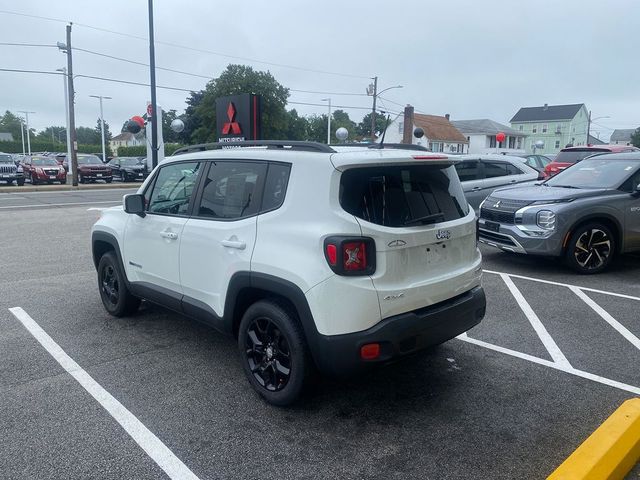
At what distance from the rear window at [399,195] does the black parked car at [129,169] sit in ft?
100

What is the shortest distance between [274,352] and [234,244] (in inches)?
31.4

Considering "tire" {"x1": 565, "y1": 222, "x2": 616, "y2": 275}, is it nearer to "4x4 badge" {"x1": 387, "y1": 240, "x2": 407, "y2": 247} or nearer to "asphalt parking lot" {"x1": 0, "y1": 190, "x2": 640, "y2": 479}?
"asphalt parking lot" {"x1": 0, "y1": 190, "x2": 640, "y2": 479}

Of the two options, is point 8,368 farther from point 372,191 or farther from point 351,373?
point 372,191

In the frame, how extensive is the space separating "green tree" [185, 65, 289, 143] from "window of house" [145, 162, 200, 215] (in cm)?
5973

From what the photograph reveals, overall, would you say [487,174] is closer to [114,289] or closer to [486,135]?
[114,289]

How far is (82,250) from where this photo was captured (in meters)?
9.18

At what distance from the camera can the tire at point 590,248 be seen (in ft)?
23.5

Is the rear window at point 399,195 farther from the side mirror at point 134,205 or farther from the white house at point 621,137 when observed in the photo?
the white house at point 621,137

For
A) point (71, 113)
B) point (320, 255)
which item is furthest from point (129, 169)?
point (320, 255)

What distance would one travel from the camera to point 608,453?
2744 millimetres

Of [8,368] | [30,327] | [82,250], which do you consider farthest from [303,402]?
[82,250]

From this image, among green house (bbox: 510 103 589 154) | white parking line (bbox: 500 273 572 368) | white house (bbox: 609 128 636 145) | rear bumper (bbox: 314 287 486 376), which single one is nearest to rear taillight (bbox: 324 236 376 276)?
rear bumper (bbox: 314 287 486 376)

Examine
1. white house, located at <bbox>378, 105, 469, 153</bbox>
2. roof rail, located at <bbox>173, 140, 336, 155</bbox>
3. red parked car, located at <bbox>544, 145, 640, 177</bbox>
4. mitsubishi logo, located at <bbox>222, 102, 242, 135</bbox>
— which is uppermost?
white house, located at <bbox>378, 105, 469, 153</bbox>

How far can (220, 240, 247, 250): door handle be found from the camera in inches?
140
